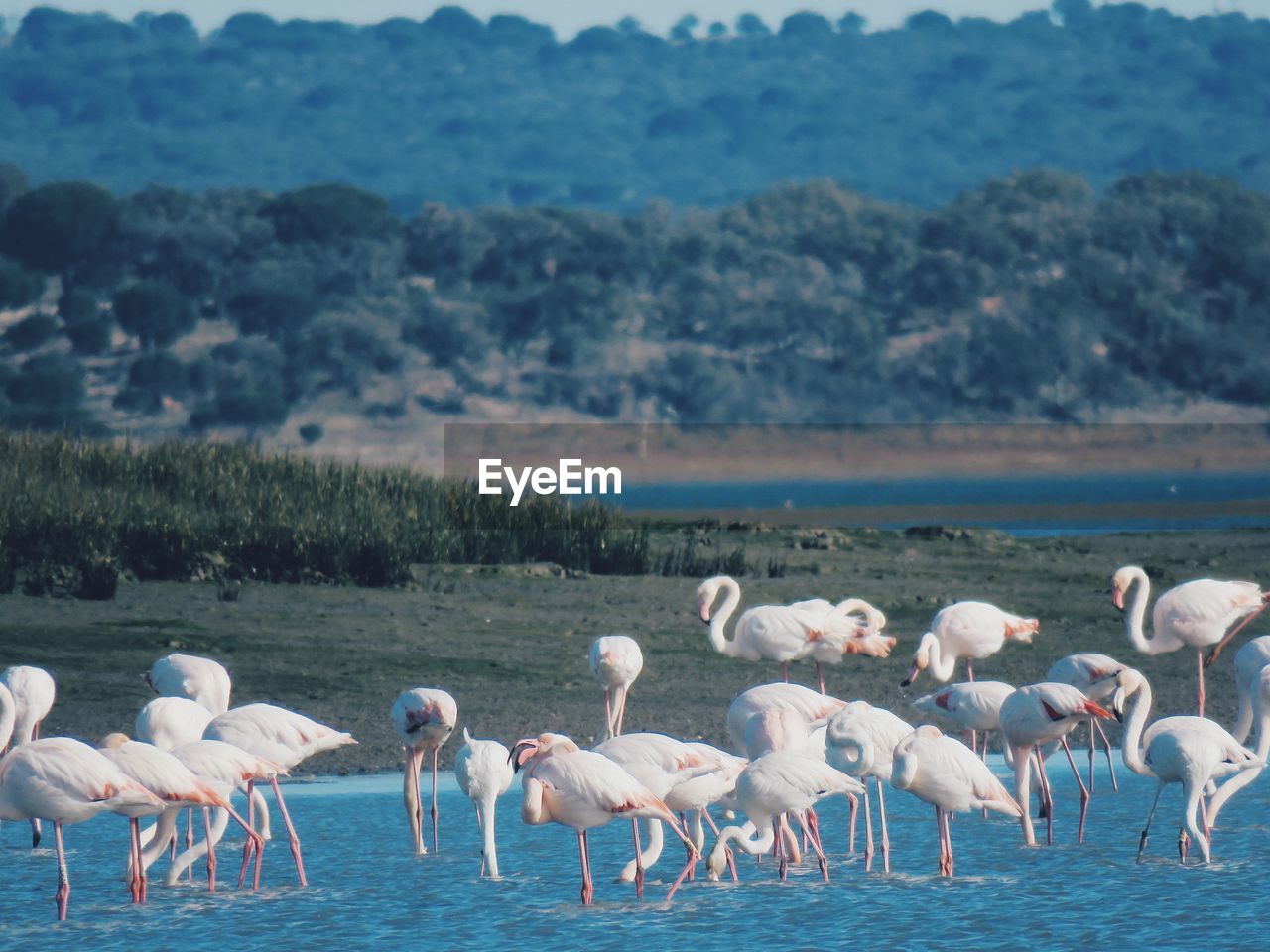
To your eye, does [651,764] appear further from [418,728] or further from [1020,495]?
[1020,495]

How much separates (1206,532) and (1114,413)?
28167 millimetres

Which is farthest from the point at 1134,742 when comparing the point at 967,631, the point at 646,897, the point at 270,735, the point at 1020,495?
the point at 1020,495

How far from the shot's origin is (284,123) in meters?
124

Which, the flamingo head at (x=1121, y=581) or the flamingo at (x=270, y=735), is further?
the flamingo head at (x=1121, y=581)

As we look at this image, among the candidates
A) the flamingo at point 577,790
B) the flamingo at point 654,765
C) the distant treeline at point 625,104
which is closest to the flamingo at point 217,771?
the flamingo at point 577,790

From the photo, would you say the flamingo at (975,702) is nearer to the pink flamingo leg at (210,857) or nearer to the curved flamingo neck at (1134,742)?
the curved flamingo neck at (1134,742)

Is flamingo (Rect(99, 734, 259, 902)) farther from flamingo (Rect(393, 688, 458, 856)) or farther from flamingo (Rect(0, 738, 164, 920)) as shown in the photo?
flamingo (Rect(393, 688, 458, 856))

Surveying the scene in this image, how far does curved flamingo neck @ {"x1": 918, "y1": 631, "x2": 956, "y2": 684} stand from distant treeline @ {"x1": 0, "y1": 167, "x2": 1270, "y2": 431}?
40.2 m

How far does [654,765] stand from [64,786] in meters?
2.46

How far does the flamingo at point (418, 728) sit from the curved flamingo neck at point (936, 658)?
2.86 m

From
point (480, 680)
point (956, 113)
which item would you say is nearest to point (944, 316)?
point (480, 680)

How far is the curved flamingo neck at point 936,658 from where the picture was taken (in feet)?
37.8

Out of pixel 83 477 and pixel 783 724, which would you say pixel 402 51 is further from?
pixel 783 724

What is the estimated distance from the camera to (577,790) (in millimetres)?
8625
